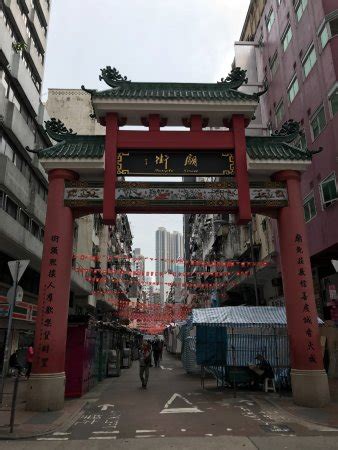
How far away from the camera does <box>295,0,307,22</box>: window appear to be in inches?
923

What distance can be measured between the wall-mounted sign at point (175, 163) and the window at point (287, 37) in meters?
15.7

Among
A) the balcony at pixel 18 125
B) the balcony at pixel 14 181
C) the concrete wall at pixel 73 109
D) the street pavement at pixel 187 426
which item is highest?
the concrete wall at pixel 73 109

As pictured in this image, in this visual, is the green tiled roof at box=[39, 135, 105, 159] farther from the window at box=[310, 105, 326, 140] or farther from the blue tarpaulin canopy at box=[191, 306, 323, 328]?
the window at box=[310, 105, 326, 140]

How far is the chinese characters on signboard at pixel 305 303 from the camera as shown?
42.0 ft

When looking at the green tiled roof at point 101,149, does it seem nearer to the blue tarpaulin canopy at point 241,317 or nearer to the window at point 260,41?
the blue tarpaulin canopy at point 241,317

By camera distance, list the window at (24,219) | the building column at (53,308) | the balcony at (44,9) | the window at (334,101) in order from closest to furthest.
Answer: the building column at (53,308), the window at (334,101), the window at (24,219), the balcony at (44,9)

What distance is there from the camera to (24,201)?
70.3 ft

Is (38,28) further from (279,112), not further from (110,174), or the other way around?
(110,174)

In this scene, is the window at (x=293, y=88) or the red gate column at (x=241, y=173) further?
the window at (x=293, y=88)

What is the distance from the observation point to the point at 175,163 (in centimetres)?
1461

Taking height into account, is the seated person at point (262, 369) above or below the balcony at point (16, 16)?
below

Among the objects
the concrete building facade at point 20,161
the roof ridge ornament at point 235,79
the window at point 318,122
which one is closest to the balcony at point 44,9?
the concrete building facade at point 20,161

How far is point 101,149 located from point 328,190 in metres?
11.4

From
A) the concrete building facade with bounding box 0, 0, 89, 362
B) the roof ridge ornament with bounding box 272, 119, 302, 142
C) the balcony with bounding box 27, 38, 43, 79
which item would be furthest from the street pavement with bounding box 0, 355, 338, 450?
the balcony with bounding box 27, 38, 43, 79
